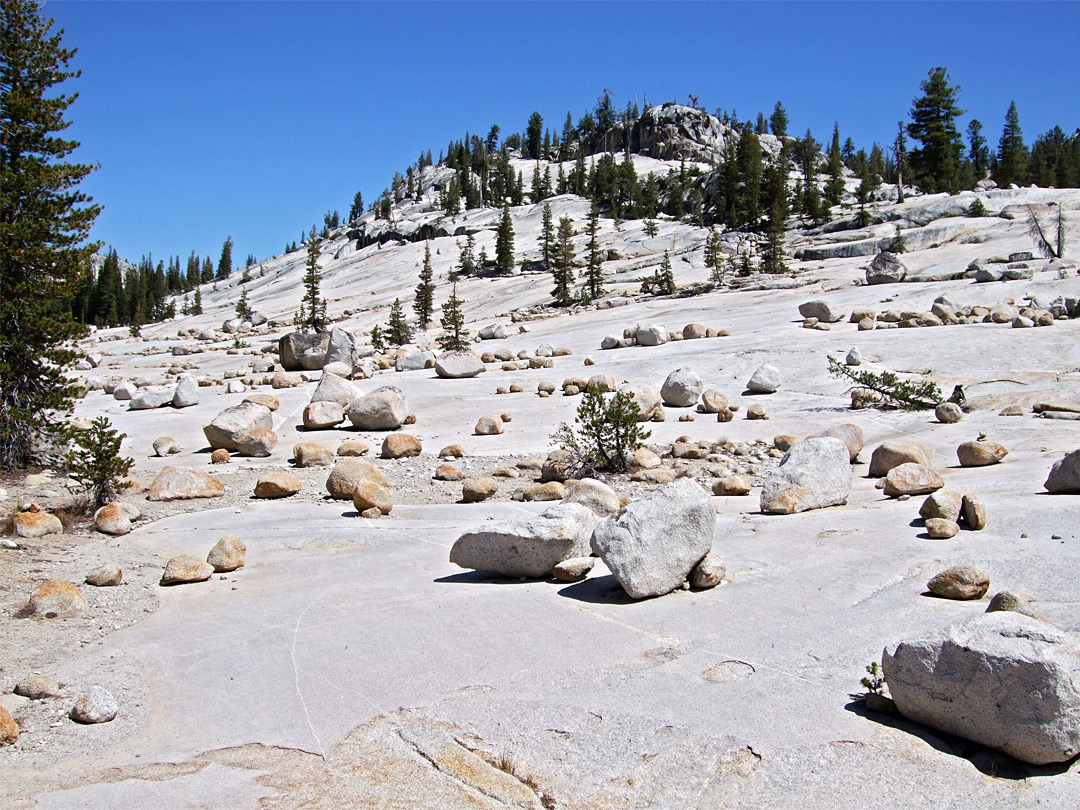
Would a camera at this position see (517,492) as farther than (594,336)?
No

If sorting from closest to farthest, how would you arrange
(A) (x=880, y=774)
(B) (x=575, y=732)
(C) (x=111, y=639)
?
(A) (x=880, y=774) < (B) (x=575, y=732) < (C) (x=111, y=639)

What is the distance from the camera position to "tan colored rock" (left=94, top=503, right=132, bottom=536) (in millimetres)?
8516

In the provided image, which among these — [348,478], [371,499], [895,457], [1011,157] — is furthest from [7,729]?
[1011,157]

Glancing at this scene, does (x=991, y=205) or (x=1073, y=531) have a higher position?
(x=991, y=205)

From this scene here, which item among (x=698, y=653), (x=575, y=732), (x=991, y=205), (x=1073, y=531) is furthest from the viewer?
(x=991, y=205)

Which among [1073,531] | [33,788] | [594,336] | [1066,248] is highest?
[1066,248]

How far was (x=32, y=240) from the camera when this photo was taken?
1182 cm

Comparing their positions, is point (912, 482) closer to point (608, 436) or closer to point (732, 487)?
point (732, 487)

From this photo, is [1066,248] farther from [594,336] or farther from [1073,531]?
[1073,531]

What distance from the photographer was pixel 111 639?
5648 millimetres

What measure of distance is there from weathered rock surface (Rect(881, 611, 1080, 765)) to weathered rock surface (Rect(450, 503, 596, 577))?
2.88 m

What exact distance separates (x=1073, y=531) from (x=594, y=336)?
2337 cm

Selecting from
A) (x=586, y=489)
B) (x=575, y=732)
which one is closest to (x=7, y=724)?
(x=575, y=732)

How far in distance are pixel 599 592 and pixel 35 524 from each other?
6.16 meters
